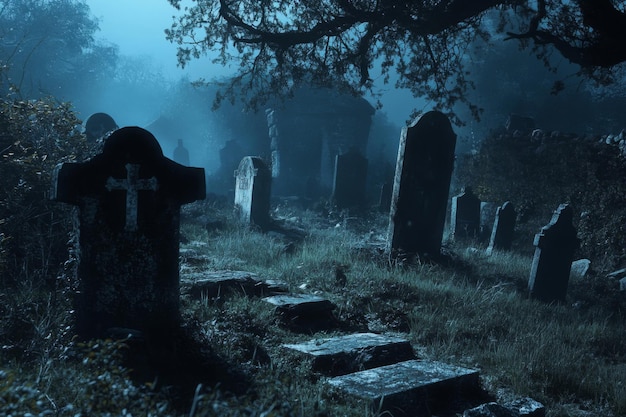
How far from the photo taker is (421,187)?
31.9 ft

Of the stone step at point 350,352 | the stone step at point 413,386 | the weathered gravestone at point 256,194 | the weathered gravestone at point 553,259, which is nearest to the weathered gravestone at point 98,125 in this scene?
the weathered gravestone at point 256,194

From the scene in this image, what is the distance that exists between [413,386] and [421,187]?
6.16 meters

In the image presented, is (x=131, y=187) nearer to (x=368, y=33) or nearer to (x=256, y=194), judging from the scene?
(x=368, y=33)

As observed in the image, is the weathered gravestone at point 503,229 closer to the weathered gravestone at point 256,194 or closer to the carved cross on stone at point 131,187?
the weathered gravestone at point 256,194

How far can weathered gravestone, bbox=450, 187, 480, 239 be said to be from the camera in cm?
1391

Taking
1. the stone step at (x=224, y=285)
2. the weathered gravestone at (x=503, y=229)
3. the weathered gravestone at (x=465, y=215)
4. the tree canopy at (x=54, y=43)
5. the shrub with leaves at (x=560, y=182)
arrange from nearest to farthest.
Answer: the stone step at (x=224, y=285), the shrub with leaves at (x=560, y=182), the weathered gravestone at (x=503, y=229), the weathered gravestone at (x=465, y=215), the tree canopy at (x=54, y=43)

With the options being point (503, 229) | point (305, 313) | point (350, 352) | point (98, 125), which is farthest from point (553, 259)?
point (98, 125)

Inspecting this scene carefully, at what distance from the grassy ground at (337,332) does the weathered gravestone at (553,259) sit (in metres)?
0.30

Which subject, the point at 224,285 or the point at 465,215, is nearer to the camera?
the point at 224,285

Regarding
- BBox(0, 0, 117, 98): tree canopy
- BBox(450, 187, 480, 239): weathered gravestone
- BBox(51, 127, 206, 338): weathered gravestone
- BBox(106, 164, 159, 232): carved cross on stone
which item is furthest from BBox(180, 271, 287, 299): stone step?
BBox(0, 0, 117, 98): tree canopy

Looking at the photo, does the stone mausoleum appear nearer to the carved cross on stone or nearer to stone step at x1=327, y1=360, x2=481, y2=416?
the carved cross on stone

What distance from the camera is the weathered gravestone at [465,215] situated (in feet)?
45.6

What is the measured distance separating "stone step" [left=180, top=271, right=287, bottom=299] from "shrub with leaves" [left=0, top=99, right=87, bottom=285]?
1585mm

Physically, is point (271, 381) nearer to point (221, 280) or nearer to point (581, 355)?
point (221, 280)
